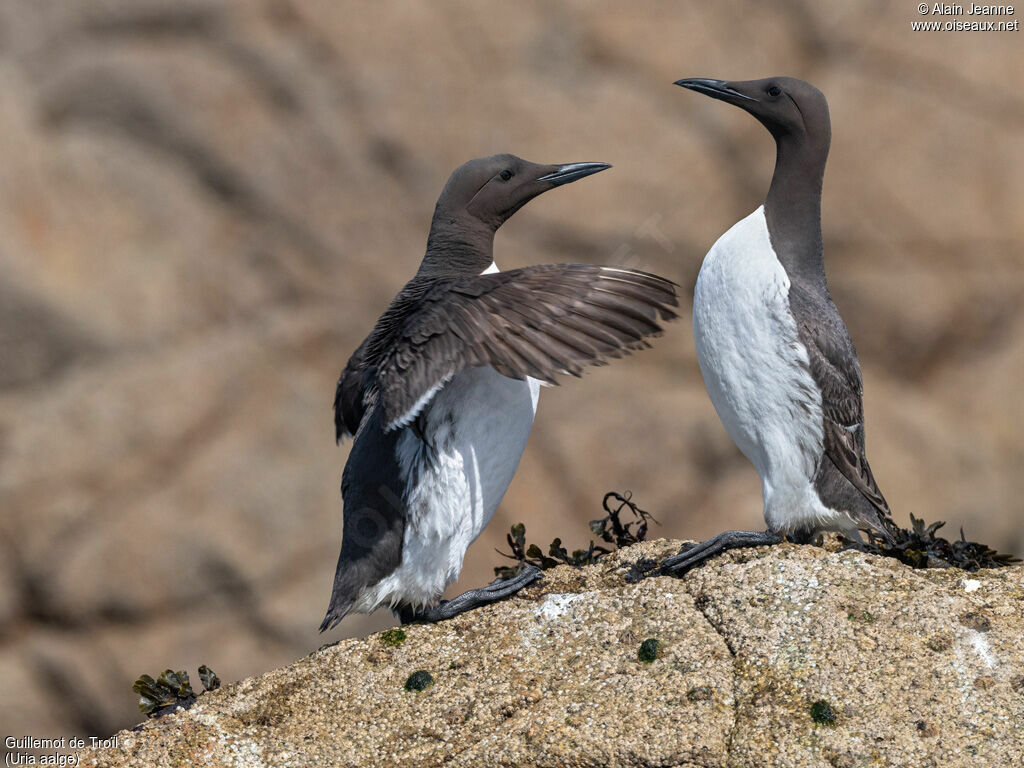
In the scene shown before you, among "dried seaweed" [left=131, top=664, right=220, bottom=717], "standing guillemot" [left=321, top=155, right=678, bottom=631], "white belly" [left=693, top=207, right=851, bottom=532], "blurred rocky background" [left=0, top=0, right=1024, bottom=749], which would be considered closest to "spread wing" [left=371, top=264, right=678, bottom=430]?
"standing guillemot" [left=321, top=155, right=678, bottom=631]

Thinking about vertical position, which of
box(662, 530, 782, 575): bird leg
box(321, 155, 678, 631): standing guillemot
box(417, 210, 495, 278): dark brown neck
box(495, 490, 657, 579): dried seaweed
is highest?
box(417, 210, 495, 278): dark brown neck

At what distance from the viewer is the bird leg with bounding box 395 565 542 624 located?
378 cm

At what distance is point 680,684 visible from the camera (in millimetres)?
3203

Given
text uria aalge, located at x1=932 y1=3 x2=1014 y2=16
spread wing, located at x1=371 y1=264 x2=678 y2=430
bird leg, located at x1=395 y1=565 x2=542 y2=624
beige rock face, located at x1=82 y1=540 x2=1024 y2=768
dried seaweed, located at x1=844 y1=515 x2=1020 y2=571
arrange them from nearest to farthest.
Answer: beige rock face, located at x1=82 y1=540 x2=1024 y2=768, spread wing, located at x1=371 y1=264 x2=678 y2=430, dried seaweed, located at x1=844 y1=515 x2=1020 y2=571, bird leg, located at x1=395 y1=565 x2=542 y2=624, text uria aalge, located at x1=932 y1=3 x2=1014 y2=16

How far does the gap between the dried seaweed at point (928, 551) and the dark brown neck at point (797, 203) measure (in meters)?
0.92

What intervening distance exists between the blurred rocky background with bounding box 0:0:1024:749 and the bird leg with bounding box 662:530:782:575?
425 cm

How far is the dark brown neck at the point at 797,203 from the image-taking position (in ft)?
12.5

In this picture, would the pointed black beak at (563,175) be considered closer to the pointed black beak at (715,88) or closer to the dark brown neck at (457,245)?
the dark brown neck at (457,245)

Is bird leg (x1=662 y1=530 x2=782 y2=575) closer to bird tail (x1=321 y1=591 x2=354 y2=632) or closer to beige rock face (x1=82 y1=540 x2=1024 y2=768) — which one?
beige rock face (x1=82 y1=540 x2=1024 y2=768)

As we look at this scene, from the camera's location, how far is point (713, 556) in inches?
146

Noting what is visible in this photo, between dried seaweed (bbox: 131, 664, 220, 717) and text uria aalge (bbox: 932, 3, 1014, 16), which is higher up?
text uria aalge (bbox: 932, 3, 1014, 16)

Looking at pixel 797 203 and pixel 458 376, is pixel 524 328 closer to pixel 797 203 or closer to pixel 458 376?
pixel 458 376

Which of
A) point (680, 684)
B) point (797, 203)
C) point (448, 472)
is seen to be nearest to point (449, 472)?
point (448, 472)

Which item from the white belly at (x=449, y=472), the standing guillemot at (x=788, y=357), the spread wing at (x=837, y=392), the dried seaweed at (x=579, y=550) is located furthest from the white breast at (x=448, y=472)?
the spread wing at (x=837, y=392)
